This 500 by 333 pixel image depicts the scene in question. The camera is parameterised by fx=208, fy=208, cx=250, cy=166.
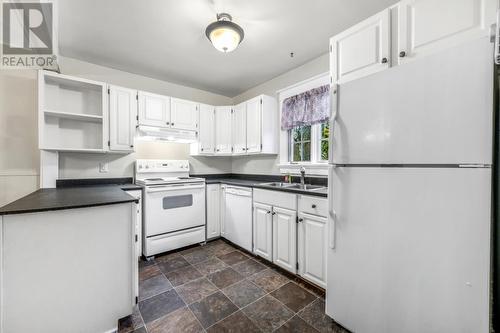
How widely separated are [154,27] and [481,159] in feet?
8.65

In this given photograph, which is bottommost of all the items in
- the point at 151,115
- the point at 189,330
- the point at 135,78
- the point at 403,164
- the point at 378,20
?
the point at 189,330

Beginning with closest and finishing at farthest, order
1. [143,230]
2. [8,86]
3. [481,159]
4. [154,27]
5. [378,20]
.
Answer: [481,159] < [378,20] < [154,27] < [8,86] < [143,230]


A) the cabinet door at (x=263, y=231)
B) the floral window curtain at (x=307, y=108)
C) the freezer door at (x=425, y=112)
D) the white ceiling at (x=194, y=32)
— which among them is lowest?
the cabinet door at (x=263, y=231)

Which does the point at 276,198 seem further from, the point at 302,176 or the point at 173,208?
the point at 173,208

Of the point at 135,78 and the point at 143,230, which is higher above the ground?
the point at 135,78

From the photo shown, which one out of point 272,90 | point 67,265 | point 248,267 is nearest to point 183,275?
point 248,267

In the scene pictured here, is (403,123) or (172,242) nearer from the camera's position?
(403,123)

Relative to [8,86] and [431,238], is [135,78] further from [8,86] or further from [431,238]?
[431,238]

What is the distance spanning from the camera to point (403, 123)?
3.76 ft

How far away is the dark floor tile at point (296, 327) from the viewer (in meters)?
1.45

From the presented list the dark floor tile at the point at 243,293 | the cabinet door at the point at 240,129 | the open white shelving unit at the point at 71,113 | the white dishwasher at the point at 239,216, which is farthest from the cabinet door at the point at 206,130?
the dark floor tile at the point at 243,293

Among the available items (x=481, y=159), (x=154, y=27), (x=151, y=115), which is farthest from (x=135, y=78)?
(x=481, y=159)

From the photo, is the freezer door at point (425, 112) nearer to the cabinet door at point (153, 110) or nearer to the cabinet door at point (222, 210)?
the cabinet door at point (222, 210)

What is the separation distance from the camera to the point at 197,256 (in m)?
2.63
